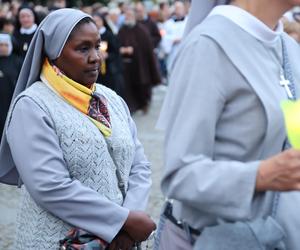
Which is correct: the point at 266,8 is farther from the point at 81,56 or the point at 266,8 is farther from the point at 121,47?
the point at 121,47

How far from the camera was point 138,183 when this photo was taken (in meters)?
3.22

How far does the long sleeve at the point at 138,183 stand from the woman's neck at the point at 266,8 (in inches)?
52.4

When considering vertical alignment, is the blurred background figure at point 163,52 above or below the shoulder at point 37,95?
below

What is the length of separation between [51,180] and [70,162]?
0.12 meters

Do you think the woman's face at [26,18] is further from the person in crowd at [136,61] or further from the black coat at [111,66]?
the person in crowd at [136,61]

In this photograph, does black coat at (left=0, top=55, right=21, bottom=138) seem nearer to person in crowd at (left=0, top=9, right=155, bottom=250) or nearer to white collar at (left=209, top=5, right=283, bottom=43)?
person in crowd at (left=0, top=9, right=155, bottom=250)

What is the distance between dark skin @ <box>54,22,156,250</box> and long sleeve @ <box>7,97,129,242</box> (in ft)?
0.31

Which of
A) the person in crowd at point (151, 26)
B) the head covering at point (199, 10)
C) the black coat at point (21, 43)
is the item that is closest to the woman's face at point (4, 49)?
the black coat at point (21, 43)

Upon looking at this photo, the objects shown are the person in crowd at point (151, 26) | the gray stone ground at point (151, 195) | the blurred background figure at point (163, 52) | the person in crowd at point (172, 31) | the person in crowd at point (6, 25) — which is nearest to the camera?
the gray stone ground at point (151, 195)

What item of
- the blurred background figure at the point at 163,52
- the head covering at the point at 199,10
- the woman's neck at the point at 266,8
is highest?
the woman's neck at the point at 266,8

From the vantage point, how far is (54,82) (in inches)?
120

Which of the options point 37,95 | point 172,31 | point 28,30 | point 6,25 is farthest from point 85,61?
point 172,31

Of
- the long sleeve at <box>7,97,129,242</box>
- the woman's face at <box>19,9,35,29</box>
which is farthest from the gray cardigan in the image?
the woman's face at <box>19,9,35,29</box>

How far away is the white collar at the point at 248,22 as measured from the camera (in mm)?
1968
